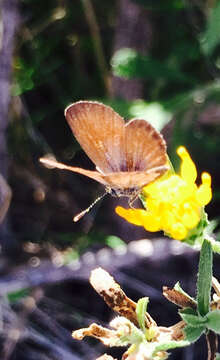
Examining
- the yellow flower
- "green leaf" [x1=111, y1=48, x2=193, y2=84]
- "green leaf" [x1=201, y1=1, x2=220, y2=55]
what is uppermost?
the yellow flower

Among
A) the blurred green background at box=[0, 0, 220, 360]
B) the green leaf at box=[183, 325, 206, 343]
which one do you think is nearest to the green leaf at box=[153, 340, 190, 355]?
the green leaf at box=[183, 325, 206, 343]

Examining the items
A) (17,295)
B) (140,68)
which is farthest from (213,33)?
(17,295)

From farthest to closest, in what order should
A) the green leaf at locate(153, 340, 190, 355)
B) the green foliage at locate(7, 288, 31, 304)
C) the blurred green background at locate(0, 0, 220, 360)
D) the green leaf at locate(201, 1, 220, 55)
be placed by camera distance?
1. the blurred green background at locate(0, 0, 220, 360)
2. the green foliage at locate(7, 288, 31, 304)
3. the green leaf at locate(201, 1, 220, 55)
4. the green leaf at locate(153, 340, 190, 355)

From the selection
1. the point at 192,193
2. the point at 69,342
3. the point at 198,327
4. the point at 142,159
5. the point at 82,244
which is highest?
the point at 142,159

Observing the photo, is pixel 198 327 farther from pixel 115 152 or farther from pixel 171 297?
pixel 115 152

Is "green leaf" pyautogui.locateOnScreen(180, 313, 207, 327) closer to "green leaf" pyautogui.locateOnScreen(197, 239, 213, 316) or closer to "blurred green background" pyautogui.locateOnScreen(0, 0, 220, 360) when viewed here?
"green leaf" pyautogui.locateOnScreen(197, 239, 213, 316)

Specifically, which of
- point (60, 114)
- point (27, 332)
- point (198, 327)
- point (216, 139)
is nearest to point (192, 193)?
point (198, 327)

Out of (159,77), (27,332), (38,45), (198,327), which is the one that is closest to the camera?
(198,327)
